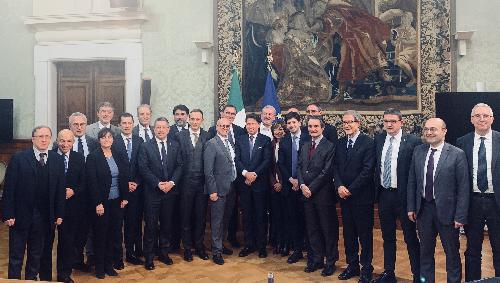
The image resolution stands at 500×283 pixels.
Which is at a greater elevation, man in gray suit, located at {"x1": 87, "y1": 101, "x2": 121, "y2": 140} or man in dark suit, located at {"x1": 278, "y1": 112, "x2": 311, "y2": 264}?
man in gray suit, located at {"x1": 87, "y1": 101, "x2": 121, "y2": 140}

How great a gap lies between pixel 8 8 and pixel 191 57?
316 cm

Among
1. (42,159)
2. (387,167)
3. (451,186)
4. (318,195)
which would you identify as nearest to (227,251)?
(318,195)

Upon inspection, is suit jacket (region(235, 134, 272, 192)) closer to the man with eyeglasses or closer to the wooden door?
the man with eyeglasses

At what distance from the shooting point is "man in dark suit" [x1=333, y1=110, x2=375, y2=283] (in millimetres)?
4262

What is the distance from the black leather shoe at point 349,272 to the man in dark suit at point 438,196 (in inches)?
28.7

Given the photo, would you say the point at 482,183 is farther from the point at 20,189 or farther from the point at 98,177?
the point at 20,189

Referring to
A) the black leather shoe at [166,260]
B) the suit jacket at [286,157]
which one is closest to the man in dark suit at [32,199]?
the black leather shoe at [166,260]

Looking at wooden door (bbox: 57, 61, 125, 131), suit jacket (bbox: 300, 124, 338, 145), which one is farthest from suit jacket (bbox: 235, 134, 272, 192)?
wooden door (bbox: 57, 61, 125, 131)

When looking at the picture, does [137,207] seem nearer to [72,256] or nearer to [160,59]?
[72,256]

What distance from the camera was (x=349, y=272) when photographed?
448 centimetres

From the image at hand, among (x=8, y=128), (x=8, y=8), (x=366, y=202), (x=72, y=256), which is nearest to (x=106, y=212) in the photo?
(x=72, y=256)

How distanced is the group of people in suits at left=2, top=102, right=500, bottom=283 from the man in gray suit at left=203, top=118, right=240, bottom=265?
0.5 inches

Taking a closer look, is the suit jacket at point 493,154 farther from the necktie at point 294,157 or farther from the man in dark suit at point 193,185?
the man in dark suit at point 193,185

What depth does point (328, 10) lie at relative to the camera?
6863mm
